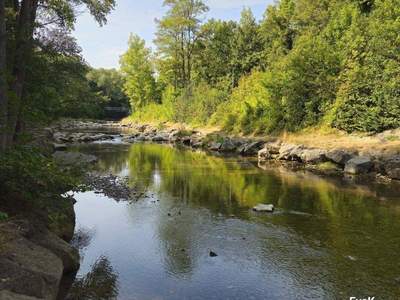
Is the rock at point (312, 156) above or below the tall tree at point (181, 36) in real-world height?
below

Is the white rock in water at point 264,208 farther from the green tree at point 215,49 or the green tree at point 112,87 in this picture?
the green tree at point 112,87

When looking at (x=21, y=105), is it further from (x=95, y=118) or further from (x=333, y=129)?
(x=95, y=118)

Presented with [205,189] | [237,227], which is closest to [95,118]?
[205,189]

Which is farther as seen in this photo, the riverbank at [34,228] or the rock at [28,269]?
the riverbank at [34,228]

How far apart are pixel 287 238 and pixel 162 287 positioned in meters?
4.62

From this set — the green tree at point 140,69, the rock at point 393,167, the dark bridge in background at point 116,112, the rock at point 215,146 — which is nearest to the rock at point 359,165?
the rock at point 393,167

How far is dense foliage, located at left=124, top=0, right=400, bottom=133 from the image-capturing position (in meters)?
27.5

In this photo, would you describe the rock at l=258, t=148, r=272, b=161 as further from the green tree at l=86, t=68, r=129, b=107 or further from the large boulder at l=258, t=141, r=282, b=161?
the green tree at l=86, t=68, r=129, b=107

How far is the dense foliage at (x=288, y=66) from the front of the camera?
2752cm

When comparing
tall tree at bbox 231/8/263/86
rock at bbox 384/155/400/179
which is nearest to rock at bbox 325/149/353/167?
rock at bbox 384/155/400/179

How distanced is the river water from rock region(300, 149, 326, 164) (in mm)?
4822

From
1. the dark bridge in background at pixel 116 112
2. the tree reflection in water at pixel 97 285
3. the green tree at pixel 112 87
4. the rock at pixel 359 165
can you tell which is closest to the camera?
the tree reflection in water at pixel 97 285

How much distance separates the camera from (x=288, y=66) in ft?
111

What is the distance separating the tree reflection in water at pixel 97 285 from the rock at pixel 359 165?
16.6 meters
